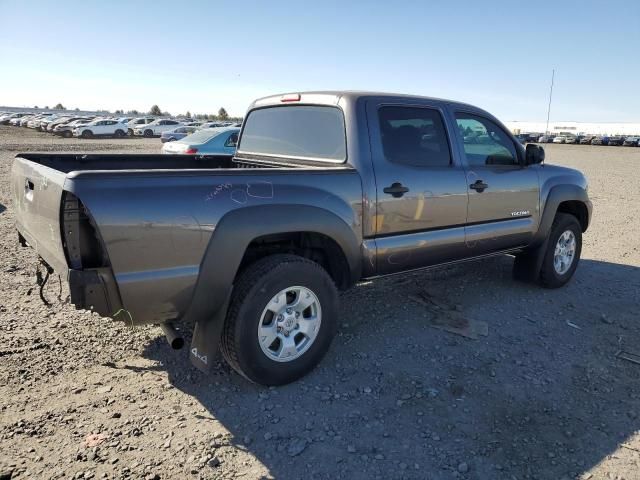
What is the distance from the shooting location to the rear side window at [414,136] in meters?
3.96

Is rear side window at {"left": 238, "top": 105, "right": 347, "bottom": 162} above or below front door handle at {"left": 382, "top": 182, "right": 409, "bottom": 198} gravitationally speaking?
above

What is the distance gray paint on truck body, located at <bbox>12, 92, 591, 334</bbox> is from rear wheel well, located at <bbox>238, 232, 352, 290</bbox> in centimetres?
9

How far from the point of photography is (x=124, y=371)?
3.62 meters

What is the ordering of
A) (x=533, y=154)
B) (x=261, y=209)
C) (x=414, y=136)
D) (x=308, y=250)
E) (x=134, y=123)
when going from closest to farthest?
(x=261, y=209) → (x=308, y=250) → (x=414, y=136) → (x=533, y=154) → (x=134, y=123)

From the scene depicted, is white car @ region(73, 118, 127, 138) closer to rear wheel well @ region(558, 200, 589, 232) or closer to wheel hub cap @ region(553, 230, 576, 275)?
rear wheel well @ region(558, 200, 589, 232)

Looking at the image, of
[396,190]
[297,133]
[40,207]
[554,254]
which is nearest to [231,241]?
[40,207]

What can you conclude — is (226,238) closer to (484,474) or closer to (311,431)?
(311,431)

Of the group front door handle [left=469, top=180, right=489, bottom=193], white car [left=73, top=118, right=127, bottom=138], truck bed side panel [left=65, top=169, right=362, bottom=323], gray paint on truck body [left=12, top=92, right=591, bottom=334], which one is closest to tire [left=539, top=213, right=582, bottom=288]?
gray paint on truck body [left=12, top=92, right=591, bottom=334]

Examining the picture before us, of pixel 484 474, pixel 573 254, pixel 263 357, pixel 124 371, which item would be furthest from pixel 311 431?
pixel 573 254

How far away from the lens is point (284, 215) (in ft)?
10.6

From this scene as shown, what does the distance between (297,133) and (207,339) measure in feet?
6.46

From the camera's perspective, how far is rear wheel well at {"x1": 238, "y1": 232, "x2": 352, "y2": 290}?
3.47 m

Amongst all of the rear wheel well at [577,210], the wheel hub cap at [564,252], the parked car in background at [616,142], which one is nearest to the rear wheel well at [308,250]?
the wheel hub cap at [564,252]

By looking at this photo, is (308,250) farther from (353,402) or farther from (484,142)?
(484,142)
